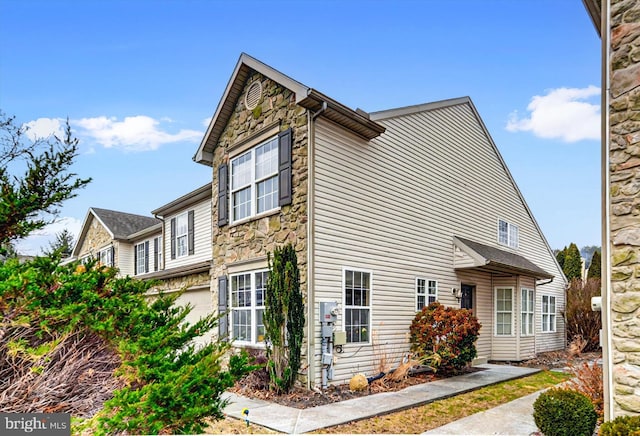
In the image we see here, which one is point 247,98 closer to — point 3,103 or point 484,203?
point 3,103

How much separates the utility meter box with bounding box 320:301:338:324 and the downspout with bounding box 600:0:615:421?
4.87 metres

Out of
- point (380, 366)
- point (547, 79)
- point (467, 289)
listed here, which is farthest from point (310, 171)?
point (467, 289)

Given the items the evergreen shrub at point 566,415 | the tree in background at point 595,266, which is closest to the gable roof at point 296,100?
the evergreen shrub at point 566,415

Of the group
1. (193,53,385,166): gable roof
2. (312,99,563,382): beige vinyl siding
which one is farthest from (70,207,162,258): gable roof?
(312,99,563,382): beige vinyl siding

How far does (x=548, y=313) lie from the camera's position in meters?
17.2

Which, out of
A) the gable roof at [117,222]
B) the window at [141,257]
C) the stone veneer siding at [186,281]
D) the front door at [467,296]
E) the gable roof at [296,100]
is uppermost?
the gable roof at [296,100]

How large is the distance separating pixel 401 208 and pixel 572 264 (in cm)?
1780

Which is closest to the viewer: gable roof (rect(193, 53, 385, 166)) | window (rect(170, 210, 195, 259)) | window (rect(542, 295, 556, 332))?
gable roof (rect(193, 53, 385, 166))

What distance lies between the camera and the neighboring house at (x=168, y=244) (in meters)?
14.0

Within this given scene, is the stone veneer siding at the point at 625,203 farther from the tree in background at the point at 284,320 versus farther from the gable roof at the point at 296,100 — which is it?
the tree in background at the point at 284,320

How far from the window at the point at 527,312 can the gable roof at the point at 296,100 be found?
27.1 feet

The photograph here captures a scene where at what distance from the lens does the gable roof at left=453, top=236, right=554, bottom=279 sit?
1250 cm

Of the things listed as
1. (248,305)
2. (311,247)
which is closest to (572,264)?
(248,305)

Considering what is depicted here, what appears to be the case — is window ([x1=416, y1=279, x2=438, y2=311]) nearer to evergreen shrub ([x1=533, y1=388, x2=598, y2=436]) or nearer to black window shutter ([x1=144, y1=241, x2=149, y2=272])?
evergreen shrub ([x1=533, y1=388, x2=598, y2=436])
